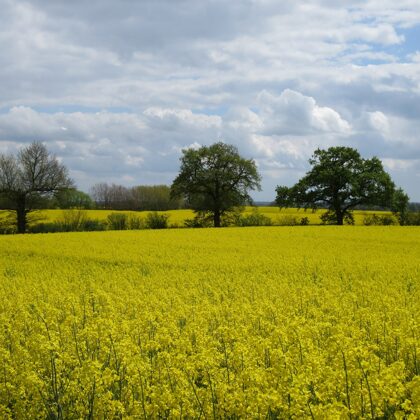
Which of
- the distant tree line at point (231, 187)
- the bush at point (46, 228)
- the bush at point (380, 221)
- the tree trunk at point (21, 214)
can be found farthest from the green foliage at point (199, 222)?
the bush at point (380, 221)

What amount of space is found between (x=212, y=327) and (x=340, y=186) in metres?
43.1

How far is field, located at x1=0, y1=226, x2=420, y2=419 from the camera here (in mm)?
4988

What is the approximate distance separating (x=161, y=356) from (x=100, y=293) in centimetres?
539

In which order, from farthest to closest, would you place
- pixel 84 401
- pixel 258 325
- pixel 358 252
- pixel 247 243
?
1. pixel 247 243
2. pixel 358 252
3. pixel 258 325
4. pixel 84 401

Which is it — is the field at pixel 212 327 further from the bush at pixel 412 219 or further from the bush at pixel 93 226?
the bush at pixel 412 219

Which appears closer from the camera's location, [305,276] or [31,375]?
[31,375]

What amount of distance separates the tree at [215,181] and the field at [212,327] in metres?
19.2

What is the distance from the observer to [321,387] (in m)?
5.00

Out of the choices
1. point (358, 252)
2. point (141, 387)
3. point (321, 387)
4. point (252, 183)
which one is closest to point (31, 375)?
point (141, 387)

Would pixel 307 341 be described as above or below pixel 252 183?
below

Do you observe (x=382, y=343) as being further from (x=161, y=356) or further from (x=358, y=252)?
(x=358, y=252)

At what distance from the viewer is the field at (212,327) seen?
4988 millimetres

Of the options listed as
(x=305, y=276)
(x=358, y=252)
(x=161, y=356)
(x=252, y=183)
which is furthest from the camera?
(x=252, y=183)

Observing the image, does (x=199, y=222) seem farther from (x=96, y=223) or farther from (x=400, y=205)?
(x=400, y=205)
